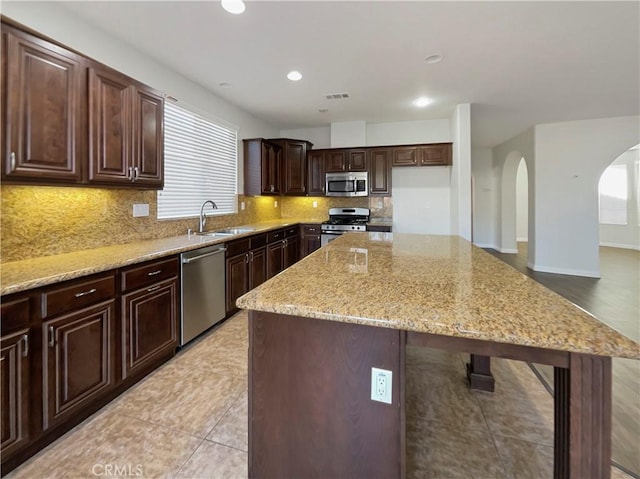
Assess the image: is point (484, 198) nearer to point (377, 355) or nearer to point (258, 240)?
point (258, 240)

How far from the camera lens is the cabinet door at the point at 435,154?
15.7ft

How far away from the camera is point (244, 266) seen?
349cm

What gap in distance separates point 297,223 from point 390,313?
413 centimetres

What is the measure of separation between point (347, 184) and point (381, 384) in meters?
4.36

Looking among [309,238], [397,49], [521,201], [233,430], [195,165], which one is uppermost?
[397,49]

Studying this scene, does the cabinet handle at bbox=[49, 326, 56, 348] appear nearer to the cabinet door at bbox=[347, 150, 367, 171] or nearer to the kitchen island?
the kitchen island

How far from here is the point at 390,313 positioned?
96 centimetres

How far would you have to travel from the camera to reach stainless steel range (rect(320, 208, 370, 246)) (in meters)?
4.84

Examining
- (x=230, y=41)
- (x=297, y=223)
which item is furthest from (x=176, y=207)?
(x=297, y=223)

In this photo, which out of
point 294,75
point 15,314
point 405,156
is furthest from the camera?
point 405,156

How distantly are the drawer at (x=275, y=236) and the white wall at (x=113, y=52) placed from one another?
65.7 inches

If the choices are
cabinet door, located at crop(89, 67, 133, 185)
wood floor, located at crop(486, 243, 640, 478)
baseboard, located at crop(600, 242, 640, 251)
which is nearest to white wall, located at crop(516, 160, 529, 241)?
wood floor, located at crop(486, 243, 640, 478)

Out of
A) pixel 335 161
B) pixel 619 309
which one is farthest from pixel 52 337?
pixel 619 309

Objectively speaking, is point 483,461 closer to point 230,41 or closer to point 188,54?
point 230,41
